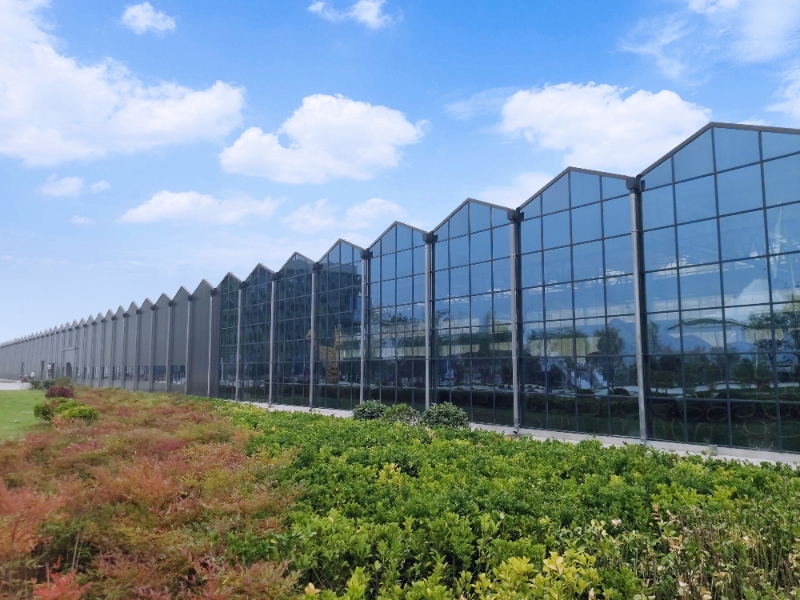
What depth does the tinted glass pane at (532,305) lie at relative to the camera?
2361 centimetres

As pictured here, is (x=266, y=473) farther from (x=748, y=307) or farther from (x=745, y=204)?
(x=745, y=204)

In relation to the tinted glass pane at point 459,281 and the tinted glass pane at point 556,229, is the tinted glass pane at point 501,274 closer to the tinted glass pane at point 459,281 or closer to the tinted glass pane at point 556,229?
the tinted glass pane at point 459,281

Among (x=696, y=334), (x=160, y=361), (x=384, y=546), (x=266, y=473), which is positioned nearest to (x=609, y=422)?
(x=696, y=334)

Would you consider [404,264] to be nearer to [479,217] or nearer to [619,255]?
[479,217]

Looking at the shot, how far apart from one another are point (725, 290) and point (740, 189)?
3.37 m

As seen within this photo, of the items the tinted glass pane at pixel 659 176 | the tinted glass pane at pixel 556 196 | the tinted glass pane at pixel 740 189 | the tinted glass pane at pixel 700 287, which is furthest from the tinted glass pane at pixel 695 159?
the tinted glass pane at pixel 556 196

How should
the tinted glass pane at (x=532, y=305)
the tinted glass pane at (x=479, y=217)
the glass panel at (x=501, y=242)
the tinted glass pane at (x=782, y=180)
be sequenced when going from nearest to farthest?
the tinted glass pane at (x=782, y=180), the tinted glass pane at (x=532, y=305), the glass panel at (x=501, y=242), the tinted glass pane at (x=479, y=217)

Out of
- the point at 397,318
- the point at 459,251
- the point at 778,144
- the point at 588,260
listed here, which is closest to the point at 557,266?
the point at 588,260

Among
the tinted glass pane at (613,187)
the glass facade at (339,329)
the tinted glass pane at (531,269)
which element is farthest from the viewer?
the glass facade at (339,329)

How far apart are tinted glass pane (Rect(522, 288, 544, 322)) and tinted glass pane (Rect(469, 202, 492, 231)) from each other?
395 cm

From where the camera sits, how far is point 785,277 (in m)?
17.3

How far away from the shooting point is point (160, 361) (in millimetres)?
54531

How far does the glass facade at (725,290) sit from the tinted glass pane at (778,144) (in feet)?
0.09

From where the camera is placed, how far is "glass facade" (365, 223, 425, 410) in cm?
2869
